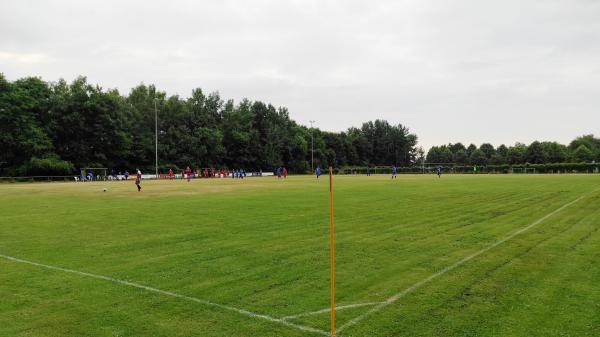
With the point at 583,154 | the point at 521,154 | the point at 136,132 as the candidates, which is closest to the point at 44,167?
the point at 136,132

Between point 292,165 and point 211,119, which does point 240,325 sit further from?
point 292,165

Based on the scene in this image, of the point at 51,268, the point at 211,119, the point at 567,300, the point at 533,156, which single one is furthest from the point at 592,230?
the point at 533,156

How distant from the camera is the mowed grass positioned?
6398 mm

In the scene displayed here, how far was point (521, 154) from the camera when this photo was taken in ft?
474

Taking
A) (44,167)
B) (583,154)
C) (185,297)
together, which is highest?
(583,154)

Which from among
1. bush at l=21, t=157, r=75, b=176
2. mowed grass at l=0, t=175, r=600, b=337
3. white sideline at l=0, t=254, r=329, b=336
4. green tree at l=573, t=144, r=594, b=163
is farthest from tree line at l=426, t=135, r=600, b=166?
white sideline at l=0, t=254, r=329, b=336

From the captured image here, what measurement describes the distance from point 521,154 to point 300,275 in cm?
15349

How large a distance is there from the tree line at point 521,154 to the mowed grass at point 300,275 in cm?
14009

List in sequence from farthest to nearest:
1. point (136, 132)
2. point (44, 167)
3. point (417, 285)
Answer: point (136, 132) < point (44, 167) < point (417, 285)

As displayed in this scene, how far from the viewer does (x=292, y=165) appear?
126m

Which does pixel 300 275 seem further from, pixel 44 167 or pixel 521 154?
pixel 521 154

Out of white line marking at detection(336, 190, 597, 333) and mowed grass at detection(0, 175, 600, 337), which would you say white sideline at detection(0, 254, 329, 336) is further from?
white line marking at detection(336, 190, 597, 333)

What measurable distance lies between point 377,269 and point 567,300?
343 centimetres

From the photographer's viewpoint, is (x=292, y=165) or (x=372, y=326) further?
(x=292, y=165)
